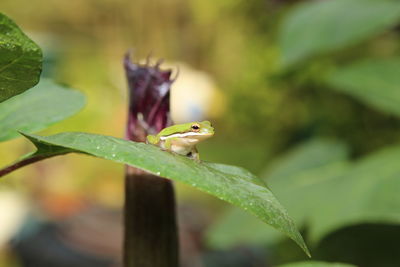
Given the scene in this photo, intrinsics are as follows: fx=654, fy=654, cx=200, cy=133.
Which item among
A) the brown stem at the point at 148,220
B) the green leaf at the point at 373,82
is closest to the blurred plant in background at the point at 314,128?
the green leaf at the point at 373,82

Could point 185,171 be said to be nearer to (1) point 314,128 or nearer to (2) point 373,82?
(2) point 373,82

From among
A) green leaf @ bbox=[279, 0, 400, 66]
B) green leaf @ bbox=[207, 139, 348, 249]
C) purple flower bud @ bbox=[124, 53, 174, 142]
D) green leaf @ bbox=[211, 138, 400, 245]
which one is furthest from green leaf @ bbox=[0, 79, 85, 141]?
green leaf @ bbox=[279, 0, 400, 66]

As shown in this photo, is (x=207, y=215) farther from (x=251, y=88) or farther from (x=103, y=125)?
(x=251, y=88)

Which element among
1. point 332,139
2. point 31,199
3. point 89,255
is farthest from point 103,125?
point 332,139

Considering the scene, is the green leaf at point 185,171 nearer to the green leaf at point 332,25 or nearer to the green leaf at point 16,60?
the green leaf at point 16,60

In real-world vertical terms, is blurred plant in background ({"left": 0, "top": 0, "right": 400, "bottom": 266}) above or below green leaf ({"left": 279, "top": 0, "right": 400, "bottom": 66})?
below

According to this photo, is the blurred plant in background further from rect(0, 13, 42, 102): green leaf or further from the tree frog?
rect(0, 13, 42, 102): green leaf
